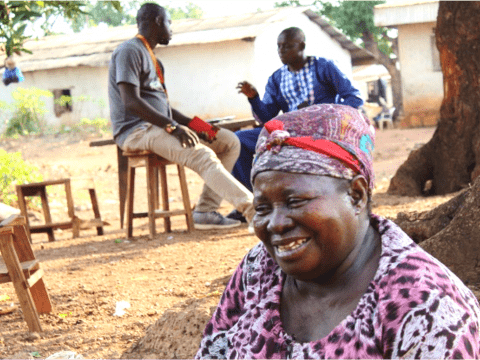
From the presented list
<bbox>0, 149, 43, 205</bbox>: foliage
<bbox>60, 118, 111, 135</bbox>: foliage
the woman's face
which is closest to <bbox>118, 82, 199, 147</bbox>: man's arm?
<bbox>0, 149, 43, 205</bbox>: foliage

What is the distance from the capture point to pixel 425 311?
1373 mm

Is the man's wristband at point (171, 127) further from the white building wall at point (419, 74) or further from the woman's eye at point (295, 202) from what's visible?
the white building wall at point (419, 74)

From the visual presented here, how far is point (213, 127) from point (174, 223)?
176 centimetres

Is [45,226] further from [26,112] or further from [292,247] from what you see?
[26,112]

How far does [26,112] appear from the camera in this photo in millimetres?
19812

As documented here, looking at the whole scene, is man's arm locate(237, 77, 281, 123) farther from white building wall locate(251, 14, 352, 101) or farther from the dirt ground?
white building wall locate(251, 14, 352, 101)

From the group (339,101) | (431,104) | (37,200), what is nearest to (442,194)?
(339,101)

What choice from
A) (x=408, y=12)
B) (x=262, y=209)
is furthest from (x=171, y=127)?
(x=408, y=12)

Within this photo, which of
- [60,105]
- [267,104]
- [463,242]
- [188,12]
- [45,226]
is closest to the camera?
[463,242]

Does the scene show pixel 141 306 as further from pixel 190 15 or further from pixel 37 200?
pixel 190 15

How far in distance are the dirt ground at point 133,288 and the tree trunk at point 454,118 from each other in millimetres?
485

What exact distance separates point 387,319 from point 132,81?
4.86 meters

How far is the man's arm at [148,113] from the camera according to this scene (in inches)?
232

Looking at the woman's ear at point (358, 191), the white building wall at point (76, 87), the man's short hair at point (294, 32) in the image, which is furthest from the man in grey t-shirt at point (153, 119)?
the white building wall at point (76, 87)
